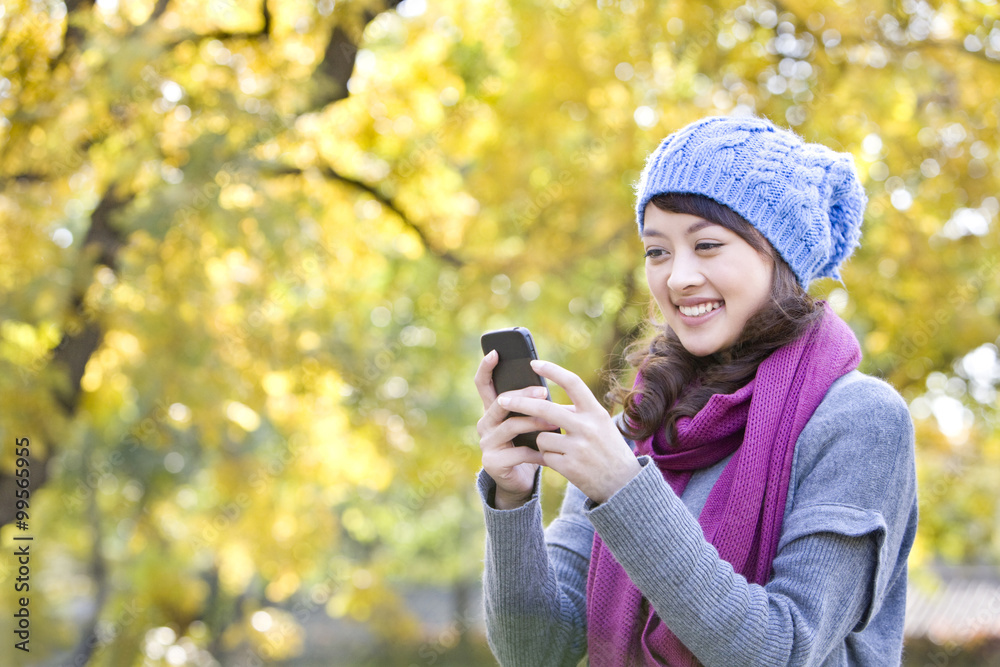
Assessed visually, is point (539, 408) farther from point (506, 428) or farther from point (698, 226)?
point (698, 226)

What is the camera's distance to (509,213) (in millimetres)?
4402

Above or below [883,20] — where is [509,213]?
below

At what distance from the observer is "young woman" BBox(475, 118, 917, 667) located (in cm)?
110

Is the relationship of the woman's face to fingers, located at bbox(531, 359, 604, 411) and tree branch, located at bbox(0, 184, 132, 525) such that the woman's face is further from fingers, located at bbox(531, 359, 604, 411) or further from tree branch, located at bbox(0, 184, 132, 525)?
tree branch, located at bbox(0, 184, 132, 525)

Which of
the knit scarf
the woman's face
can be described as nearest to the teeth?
the woman's face

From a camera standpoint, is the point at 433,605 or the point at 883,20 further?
the point at 433,605

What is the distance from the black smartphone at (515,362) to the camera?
1284 millimetres

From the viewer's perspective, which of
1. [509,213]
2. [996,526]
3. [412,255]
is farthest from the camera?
[996,526]

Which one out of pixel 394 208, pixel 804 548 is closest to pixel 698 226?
pixel 804 548

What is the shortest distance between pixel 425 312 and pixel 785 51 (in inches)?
88.9

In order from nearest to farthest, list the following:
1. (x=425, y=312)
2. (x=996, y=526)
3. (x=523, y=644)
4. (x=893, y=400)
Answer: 1. (x=893, y=400)
2. (x=523, y=644)
3. (x=425, y=312)
4. (x=996, y=526)

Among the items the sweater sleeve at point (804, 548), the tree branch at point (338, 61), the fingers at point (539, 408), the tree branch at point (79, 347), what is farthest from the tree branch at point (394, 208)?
the sweater sleeve at point (804, 548)

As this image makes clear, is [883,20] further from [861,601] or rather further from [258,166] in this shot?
[861,601]

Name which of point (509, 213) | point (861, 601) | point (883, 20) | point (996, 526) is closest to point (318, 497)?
point (509, 213)
